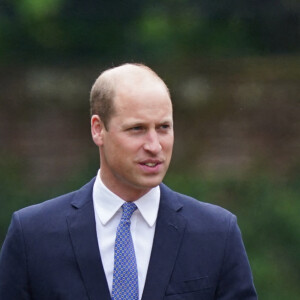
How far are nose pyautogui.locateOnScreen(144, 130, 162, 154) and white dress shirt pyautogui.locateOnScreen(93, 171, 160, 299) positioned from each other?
23cm

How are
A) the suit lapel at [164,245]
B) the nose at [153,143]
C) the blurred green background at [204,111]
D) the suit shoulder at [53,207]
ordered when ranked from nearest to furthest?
1. the nose at [153,143]
2. the suit lapel at [164,245]
3. the suit shoulder at [53,207]
4. the blurred green background at [204,111]

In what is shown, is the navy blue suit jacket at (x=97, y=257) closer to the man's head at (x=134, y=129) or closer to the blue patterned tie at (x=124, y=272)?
the blue patterned tie at (x=124, y=272)

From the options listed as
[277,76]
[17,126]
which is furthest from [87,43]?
[277,76]

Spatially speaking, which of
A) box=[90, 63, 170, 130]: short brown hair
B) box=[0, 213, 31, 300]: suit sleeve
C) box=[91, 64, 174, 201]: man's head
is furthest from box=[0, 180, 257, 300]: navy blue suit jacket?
box=[90, 63, 170, 130]: short brown hair

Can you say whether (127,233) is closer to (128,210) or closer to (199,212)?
(128,210)

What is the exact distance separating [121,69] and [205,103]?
199 inches

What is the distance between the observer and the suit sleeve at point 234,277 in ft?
10.6

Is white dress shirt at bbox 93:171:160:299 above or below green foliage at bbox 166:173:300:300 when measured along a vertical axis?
above

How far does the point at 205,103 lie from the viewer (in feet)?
27.3

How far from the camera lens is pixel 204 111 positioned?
8273 mm

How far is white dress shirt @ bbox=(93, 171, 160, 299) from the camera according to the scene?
Answer: 10.5 feet

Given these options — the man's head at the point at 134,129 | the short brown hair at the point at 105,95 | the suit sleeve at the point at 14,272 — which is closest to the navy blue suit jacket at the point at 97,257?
the suit sleeve at the point at 14,272

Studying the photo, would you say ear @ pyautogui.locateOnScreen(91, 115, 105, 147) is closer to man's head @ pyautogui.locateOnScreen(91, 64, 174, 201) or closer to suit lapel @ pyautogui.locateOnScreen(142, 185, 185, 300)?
man's head @ pyautogui.locateOnScreen(91, 64, 174, 201)

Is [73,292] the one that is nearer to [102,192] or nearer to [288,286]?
[102,192]
